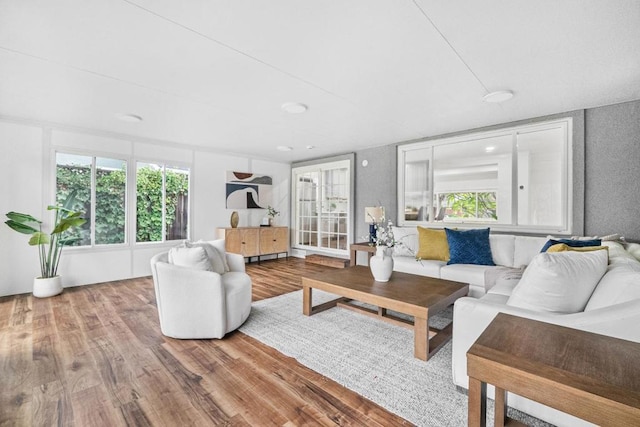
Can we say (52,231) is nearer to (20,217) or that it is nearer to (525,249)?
(20,217)

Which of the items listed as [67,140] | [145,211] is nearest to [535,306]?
[145,211]

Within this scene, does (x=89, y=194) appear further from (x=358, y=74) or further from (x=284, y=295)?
(x=358, y=74)

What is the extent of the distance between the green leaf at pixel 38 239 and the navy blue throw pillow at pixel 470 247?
17.4 feet

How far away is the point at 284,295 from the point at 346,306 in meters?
0.99

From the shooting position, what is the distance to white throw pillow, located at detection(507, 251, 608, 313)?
1.54m

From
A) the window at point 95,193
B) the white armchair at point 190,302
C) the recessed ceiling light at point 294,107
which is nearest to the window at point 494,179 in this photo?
the recessed ceiling light at point 294,107

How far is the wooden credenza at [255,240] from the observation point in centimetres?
570

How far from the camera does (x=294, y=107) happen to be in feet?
11.1

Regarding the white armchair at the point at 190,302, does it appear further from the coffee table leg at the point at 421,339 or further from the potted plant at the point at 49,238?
the potted plant at the point at 49,238

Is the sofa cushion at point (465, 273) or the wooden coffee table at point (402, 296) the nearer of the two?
the wooden coffee table at point (402, 296)

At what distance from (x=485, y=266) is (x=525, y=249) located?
0.54 meters

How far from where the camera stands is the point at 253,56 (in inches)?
89.7

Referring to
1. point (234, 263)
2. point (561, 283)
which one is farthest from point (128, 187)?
point (561, 283)

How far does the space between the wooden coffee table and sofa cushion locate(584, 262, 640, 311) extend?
973 mm
